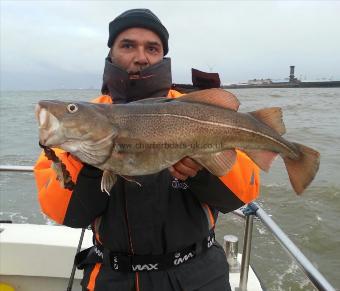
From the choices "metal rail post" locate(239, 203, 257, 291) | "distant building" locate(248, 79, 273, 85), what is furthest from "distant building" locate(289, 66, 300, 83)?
"metal rail post" locate(239, 203, 257, 291)

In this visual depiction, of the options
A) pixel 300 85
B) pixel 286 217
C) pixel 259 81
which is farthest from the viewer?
pixel 259 81

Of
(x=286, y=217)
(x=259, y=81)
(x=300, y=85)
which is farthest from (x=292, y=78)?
(x=286, y=217)

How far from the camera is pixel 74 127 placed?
1944 mm

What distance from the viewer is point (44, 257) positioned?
3766 mm

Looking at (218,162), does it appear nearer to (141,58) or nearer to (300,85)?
(141,58)

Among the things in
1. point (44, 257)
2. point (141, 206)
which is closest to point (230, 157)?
point (141, 206)

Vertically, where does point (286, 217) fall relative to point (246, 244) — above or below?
below

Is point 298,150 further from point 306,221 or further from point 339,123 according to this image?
point 339,123

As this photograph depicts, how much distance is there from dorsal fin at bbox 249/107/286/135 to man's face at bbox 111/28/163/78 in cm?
89

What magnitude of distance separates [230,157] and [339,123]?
20973 millimetres

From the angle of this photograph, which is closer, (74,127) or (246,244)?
(74,127)

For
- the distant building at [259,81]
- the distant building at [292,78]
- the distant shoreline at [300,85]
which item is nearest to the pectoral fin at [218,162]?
the distant shoreline at [300,85]

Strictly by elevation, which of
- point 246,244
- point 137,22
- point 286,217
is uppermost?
point 137,22

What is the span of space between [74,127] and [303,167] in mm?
1369
